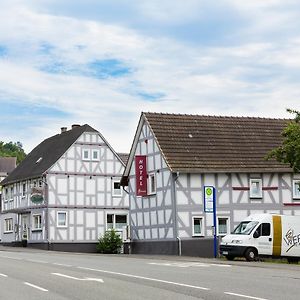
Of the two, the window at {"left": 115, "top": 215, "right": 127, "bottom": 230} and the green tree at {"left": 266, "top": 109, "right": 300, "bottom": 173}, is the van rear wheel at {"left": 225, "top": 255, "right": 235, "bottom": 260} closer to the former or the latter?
the green tree at {"left": 266, "top": 109, "right": 300, "bottom": 173}

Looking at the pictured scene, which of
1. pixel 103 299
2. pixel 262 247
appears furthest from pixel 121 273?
pixel 262 247

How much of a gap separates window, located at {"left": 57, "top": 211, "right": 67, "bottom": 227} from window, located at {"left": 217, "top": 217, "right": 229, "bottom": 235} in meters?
21.7

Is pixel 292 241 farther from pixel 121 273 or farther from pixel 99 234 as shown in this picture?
pixel 99 234

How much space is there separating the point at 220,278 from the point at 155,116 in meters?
24.7

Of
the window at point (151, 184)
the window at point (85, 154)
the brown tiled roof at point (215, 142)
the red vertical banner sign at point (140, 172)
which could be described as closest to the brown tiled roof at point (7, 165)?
the window at point (85, 154)

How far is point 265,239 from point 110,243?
23878mm

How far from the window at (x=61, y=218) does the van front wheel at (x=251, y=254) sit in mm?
29732

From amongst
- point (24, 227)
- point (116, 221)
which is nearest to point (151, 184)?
point (116, 221)

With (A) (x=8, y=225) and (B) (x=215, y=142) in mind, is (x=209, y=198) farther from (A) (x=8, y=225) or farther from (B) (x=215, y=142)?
(A) (x=8, y=225)

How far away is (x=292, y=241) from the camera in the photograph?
32812 millimetres

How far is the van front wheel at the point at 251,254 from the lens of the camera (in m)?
31.2

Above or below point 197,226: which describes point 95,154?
above

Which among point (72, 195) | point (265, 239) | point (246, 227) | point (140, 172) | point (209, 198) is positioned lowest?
point (265, 239)

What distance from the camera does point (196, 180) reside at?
40062 mm
